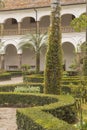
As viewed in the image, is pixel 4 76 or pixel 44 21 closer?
pixel 4 76

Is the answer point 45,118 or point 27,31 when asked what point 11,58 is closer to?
point 27,31

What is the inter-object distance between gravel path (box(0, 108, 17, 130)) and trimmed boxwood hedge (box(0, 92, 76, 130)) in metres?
0.75

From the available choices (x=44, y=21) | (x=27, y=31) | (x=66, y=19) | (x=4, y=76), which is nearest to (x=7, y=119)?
(x=4, y=76)

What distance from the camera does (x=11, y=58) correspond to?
43969 millimetres

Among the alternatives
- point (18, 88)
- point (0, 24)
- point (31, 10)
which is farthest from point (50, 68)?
point (0, 24)

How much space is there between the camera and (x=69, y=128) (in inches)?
311

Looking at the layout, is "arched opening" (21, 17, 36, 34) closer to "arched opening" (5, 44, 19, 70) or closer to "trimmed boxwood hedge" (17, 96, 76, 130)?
"arched opening" (5, 44, 19, 70)

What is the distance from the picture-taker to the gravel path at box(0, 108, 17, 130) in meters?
11.5

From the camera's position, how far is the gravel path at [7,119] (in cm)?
1149

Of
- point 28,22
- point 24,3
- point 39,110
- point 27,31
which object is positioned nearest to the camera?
point 39,110

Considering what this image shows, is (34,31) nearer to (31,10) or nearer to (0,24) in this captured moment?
(31,10)

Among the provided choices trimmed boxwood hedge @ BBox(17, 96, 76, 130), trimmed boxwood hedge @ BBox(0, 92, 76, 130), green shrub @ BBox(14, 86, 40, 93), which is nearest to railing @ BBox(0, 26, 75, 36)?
green shrub @ BBox(14, 86, 40, 93)

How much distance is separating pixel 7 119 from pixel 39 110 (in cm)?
255

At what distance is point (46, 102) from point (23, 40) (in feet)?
84.8
